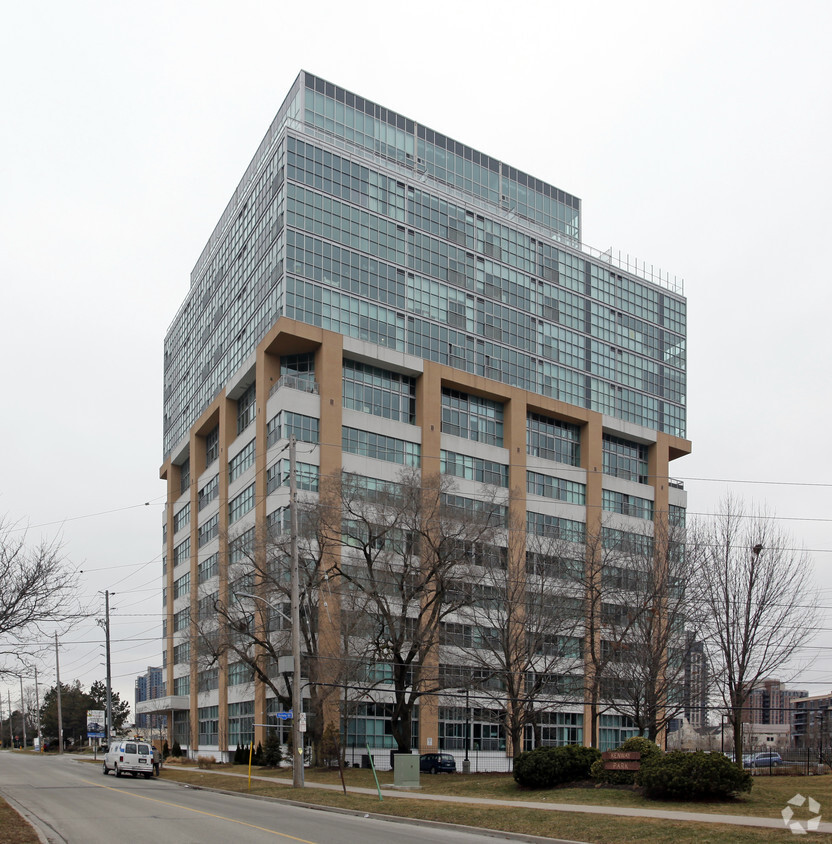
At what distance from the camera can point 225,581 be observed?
178ft

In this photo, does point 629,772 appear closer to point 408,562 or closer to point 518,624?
point 518,624

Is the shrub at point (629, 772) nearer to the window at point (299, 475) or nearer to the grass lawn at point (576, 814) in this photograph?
the grass lawn at point (576, 814)

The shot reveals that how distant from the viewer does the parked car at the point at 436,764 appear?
1984 inches

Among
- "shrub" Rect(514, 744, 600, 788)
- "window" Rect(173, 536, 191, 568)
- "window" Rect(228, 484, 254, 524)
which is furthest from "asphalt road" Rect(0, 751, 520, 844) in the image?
"window" Rect(173, 536, 191, 568)

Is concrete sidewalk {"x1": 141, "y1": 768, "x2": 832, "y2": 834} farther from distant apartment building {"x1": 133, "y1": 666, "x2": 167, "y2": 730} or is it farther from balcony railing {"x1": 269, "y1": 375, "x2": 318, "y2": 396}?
distant apartment building {"x1": 133, "y1": 666, "x2": 167, "y2": 730}

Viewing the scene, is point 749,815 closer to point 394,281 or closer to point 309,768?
point 309,768

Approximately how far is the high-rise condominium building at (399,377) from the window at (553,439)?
0.19m

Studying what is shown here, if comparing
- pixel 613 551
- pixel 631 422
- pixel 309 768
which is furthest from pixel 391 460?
pixel 631 422

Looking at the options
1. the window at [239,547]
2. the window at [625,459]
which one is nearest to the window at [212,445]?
the window at [239,547]

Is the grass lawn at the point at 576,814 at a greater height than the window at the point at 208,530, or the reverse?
the window at the point at 208,530

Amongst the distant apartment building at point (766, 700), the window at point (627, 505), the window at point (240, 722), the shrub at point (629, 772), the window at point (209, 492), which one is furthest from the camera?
the window at point (627, 505)

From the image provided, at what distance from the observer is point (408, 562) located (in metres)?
46.3

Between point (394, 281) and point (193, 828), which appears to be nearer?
point (193, 828)

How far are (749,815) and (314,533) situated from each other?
92.5 ft
